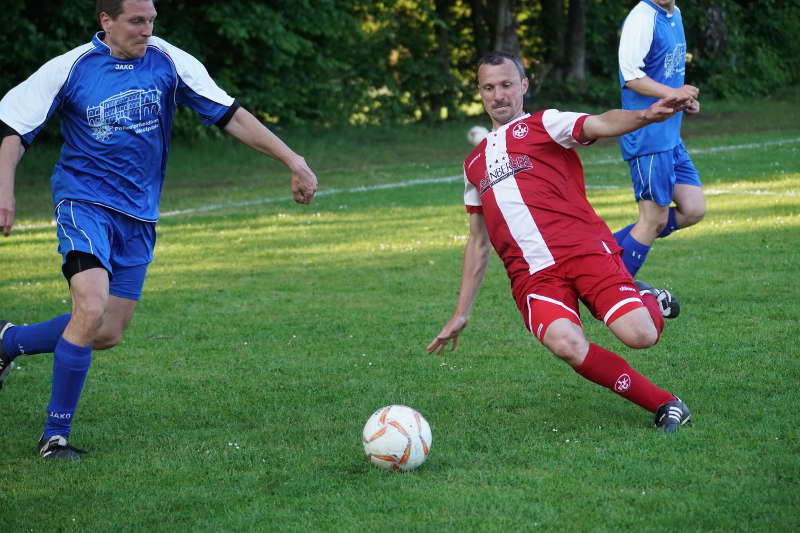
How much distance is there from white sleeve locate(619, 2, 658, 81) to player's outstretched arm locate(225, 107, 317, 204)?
8.34 feet

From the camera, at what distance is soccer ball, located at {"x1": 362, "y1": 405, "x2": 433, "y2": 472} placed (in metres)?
4.49

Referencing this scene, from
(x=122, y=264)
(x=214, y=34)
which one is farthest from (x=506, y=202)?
(x=214, y=34)

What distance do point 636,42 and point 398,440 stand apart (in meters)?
3.46

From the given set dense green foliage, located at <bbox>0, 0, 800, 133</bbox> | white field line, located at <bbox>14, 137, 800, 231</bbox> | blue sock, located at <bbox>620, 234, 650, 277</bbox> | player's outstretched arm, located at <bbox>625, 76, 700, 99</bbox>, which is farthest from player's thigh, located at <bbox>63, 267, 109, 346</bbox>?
dense green foliage, located at <bbox>0, 0, 800, 133</bbox>

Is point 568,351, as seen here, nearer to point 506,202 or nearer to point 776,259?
point 506,202

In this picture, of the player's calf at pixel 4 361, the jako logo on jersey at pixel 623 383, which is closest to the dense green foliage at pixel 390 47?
the player's calf at pixel 4 361

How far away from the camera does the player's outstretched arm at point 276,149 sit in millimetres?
4922

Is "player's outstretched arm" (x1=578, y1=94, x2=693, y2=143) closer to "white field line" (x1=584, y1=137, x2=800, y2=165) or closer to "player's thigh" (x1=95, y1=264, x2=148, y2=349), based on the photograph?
"player's thigh" (x1=95, y1=264, x2=148, y2=349)

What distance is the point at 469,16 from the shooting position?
27.4 m

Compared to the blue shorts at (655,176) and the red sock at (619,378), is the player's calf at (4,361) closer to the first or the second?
the red sock at (619,378)

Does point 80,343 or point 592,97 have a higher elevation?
point 80,343

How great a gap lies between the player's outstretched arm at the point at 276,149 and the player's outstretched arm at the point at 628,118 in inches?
50.0

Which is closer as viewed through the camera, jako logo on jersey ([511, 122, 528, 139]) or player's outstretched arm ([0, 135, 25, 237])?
player's outstretched arm ([0, 135, 25, 237])

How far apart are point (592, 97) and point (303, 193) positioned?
21221 millimetres
